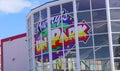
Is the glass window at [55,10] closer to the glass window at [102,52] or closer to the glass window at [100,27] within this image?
the glass window at [100,27]

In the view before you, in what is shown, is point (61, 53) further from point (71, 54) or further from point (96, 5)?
point (96, 5)

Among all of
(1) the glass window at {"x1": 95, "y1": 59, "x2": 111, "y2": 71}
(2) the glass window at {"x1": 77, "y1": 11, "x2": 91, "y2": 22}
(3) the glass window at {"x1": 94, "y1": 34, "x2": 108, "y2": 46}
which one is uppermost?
(2) the glass window at {"x1": 77, "y1": 11, "x2": 91, "y2": 22}

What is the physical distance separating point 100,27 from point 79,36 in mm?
1582

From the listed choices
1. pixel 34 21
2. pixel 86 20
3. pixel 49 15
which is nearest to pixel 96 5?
pixel 86 20

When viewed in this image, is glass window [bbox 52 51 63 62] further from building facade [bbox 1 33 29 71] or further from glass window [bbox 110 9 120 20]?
building facade [bbox 1 33 29 71]

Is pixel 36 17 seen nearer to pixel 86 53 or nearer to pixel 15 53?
pixel 86 53

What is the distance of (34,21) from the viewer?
28438 mm

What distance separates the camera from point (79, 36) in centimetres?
2498

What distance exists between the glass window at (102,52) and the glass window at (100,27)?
1171 millimetres

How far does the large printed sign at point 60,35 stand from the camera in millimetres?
24984

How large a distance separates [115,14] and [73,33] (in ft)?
10.4

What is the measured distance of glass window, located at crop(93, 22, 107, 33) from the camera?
24422 mm

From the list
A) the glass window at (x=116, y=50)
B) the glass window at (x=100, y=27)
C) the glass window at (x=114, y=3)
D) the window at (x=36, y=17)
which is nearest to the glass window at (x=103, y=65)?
the glass window at (x=116, y=50)

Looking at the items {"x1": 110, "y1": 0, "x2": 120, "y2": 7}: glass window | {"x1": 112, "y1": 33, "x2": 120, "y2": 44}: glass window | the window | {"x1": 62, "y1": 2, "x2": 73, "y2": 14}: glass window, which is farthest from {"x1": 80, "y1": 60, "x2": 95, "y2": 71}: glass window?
the window
